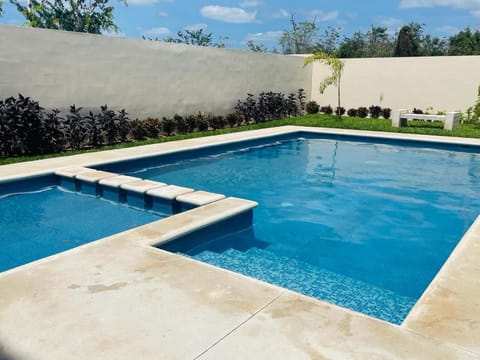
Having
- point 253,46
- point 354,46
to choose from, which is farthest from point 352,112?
point 354,46

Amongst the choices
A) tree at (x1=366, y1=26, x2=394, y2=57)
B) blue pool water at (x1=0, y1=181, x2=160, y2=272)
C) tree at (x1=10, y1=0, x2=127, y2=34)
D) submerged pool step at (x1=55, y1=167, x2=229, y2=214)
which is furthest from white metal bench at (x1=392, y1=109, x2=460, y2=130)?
tree at (x1=366, y1=26, x2=394, y2=57)

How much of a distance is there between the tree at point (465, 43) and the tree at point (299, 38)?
16.8 meters

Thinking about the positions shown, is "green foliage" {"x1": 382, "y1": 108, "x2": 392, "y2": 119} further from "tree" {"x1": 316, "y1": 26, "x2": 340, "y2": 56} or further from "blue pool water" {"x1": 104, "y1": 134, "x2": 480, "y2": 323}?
"tree" {"x1": 316, "y1": 26, "x2": 340, "y2": 56}

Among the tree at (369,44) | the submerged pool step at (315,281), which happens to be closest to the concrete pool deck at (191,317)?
the submerged pool step at (315,281)

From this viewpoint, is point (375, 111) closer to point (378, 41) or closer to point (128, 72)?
point (128, 72)

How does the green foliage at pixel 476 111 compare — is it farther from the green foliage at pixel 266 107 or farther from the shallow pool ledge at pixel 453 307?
the shallow pool ledge at pixel 453 307

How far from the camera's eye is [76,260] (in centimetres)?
367

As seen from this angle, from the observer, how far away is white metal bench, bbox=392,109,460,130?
543 inches

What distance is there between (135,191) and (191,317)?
3702 mm

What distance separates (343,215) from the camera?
638 centimetres

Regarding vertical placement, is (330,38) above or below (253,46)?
above

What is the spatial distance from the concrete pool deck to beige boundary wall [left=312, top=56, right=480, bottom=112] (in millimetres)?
14230

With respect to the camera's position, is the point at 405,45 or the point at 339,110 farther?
the point at 405,45

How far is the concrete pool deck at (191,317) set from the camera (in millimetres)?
2482
